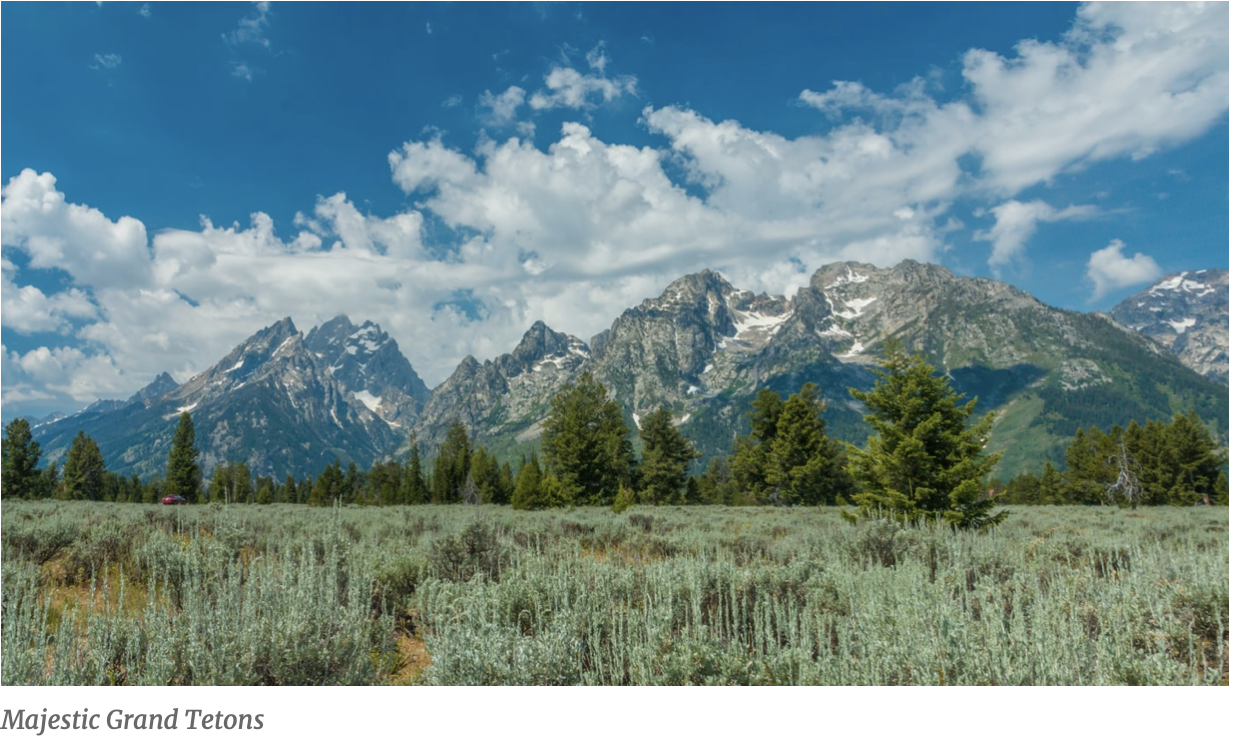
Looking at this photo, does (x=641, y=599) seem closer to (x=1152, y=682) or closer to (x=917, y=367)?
(x=1152, y=682)

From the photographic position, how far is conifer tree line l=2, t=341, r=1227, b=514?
14938 millimetres

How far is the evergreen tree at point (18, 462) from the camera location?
158ft

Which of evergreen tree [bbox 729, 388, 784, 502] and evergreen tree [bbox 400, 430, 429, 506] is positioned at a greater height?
evergreen tree [bbox 729, 388, 784, 502]

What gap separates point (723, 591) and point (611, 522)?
9.28 metres

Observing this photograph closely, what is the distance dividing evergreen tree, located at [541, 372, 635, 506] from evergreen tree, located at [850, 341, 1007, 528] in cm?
2190

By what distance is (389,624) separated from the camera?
5418 millimetres

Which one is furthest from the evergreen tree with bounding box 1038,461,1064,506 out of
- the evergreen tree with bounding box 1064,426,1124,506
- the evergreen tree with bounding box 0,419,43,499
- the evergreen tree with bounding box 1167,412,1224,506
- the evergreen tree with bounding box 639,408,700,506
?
the evergreen tree with bounding box 0,419,43,499

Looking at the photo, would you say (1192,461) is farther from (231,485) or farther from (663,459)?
(231,485)

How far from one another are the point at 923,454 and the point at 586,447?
26.9 m

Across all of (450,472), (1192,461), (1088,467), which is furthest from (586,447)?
(1192,461)

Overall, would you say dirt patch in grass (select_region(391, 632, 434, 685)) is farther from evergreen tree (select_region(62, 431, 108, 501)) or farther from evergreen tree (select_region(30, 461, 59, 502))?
evergreen tree (select_region(62, 431, 108, 501))

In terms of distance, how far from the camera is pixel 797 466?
40.1m
